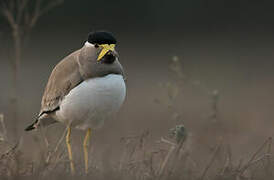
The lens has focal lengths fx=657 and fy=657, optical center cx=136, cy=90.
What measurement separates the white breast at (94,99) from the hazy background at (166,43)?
372 inches

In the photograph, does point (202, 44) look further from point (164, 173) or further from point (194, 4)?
point (164, 173)

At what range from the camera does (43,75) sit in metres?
18.7

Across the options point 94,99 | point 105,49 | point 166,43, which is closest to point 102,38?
point 105,49

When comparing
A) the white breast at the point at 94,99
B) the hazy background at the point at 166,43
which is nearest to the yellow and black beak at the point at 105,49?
the white breast at the point at 94,99

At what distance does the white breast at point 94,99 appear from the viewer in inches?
204

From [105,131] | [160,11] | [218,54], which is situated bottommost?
[105,131]

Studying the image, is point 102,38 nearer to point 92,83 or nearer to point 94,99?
point 92,83

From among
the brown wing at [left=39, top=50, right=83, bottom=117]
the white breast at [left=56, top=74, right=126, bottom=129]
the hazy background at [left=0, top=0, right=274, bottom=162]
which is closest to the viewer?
the white breast at [left=56, top=74, right=126, bottom=129]

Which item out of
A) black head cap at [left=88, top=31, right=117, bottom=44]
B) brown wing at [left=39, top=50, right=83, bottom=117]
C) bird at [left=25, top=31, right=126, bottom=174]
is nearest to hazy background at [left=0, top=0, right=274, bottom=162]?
brown wing at [left=39, top=50, right=83, bottom=117]

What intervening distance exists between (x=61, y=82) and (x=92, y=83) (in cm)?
41

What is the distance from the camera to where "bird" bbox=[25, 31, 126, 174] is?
520cm

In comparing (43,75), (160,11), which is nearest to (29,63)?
(43,75)

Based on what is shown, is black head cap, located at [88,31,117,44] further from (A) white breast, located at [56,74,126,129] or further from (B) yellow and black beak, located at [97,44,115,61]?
(A) white breast, located at [56,74,126,129]

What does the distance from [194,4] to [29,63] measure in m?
5.80
